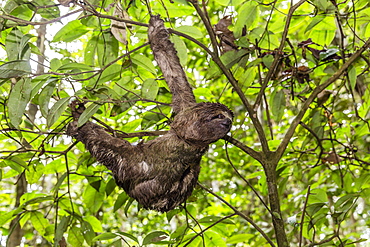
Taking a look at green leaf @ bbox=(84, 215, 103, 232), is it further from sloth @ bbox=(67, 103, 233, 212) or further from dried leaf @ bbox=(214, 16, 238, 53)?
dried leaf @ bbox=(214, 16, 238, 53)

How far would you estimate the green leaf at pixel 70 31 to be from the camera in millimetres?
2262

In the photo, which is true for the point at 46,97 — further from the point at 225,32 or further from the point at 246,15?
the point at 246,15

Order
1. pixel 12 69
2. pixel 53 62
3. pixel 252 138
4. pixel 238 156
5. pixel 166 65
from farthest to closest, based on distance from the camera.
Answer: pixel 252 138 → pixel 238 156 → pixel 166 65 → pixel 53 62 → pixel 12 69

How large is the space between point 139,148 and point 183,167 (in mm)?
288

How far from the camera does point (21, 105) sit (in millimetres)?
1834

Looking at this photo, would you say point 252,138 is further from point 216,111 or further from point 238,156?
point 216,111

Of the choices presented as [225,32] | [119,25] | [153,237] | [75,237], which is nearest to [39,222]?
[75,237]

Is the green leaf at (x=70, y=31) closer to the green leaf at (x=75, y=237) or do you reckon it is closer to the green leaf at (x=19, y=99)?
the green leaf at (x=19, y=99)

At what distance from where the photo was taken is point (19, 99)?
1833 mm

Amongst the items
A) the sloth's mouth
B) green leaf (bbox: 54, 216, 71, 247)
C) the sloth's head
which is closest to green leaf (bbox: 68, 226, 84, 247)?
green leaf (bbox: 54, 216, 71, 247)

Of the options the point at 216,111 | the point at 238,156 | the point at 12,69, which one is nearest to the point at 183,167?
the point at 216,111

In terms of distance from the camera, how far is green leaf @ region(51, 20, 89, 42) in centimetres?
226

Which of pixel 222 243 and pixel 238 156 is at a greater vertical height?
pixel 238 156

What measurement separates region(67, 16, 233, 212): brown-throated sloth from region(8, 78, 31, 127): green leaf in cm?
44
